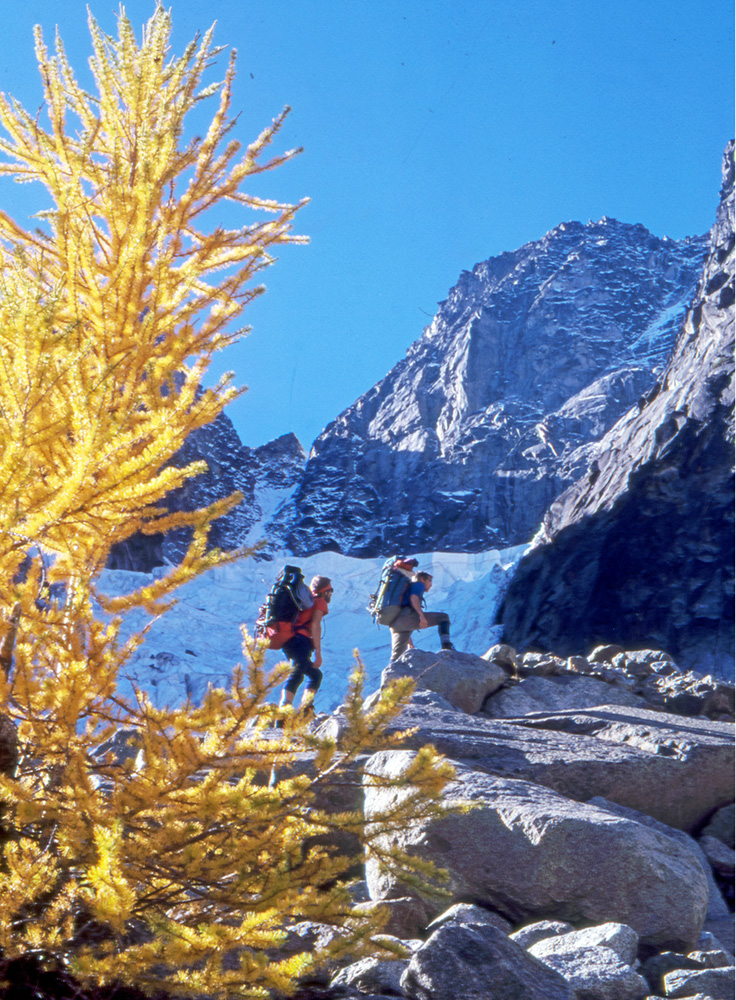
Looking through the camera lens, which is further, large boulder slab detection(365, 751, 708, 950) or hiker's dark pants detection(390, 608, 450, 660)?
hiker's dark pants detection(390, 608, 450, 660)

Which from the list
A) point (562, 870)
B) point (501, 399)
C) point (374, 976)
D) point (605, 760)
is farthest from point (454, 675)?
point (501, 399)

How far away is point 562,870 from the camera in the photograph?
13.4 ft

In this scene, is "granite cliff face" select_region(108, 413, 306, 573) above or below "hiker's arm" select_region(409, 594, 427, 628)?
above

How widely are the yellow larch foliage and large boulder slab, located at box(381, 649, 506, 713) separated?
5753mm

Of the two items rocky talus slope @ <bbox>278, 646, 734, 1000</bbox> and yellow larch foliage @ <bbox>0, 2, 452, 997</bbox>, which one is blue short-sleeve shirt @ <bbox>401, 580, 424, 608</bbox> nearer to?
rocky talus slope @ <bbox>278, 646, 734, 1000</bbox>

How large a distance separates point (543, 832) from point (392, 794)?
836mm

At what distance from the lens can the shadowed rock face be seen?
123 ft

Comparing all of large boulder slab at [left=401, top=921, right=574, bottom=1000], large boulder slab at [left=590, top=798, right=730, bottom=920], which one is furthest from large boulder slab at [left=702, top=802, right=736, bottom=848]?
large boulder slab at [left=401, top=921, right=574, bottom=1000]

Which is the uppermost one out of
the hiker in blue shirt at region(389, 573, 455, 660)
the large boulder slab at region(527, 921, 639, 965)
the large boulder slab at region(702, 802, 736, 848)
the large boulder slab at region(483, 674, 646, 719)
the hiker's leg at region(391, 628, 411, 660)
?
the hiker in blue shirt at region(389, 573, 455, 660)

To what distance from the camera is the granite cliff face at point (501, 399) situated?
11656 cm

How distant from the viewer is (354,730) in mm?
2807

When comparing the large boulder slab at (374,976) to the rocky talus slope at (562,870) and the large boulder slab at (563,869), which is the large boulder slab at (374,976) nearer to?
the rocky talus slope at (562,870)

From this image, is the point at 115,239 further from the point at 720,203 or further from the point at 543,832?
the point at 720,203

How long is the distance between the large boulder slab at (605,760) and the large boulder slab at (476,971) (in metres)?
2.42
